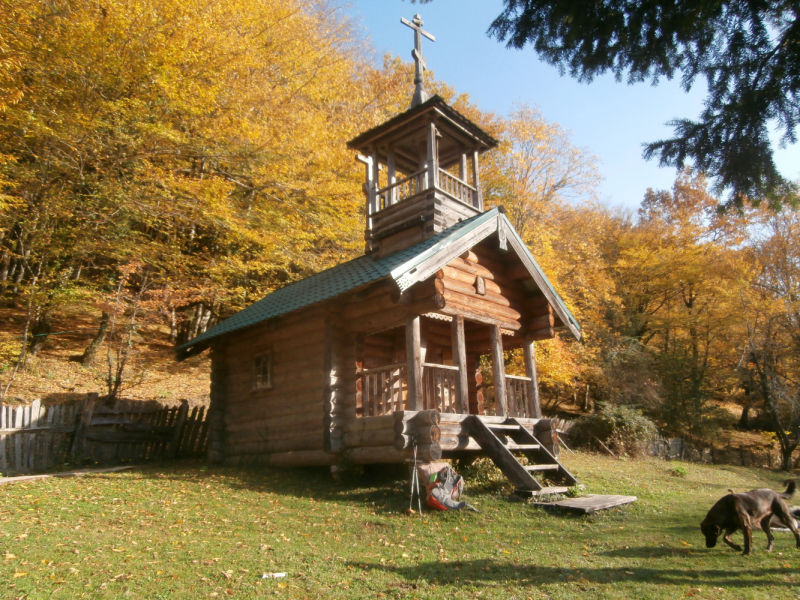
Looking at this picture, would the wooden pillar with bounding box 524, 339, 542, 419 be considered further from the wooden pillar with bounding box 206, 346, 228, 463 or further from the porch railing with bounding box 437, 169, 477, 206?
the wooden pillar with bounding box 206, 346, 228, 463

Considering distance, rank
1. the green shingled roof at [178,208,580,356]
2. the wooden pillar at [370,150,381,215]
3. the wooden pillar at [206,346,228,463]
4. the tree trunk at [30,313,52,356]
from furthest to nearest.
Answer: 1. the tree trunk at [30,313,52,356]
2. the wooden pillar at [206,346,228,463]
3. the wooden pillar at [370,150,381,215]
4. the green shingled roof at [178,208,580,356]

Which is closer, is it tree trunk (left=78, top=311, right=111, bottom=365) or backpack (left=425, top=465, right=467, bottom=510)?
backpack (left=425, top=465, right=467, bottom=510)

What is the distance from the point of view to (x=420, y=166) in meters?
14.7

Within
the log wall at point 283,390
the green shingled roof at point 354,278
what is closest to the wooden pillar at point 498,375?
the green shingled roof at point 354,278

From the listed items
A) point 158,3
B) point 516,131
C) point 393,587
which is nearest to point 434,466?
point 393,587

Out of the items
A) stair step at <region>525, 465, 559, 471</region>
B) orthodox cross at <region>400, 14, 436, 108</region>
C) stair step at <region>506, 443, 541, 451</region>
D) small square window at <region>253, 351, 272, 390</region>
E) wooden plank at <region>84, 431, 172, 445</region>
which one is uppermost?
orthodox cross at <region>400, 14, 436, 108</region>

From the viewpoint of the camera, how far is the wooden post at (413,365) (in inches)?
408

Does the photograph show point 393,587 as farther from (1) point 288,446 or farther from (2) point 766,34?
(1) point 288,446

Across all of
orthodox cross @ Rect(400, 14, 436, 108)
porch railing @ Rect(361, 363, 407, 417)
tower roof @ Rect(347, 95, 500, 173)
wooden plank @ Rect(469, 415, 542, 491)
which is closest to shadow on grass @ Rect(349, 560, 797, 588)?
wooden plank @ Rect(469, 415, 542, 491)

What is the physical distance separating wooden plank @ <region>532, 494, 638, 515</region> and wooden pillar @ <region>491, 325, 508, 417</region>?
266cm

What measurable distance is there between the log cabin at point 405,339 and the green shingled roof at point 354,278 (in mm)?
54

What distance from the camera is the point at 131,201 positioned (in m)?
16.4

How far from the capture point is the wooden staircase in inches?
372

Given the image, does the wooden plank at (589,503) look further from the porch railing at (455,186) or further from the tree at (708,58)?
the porch railing at (455,186)
